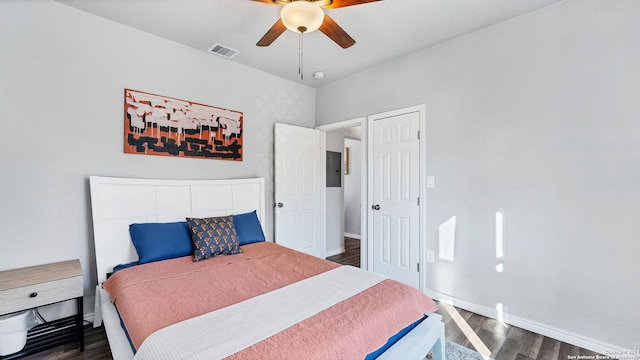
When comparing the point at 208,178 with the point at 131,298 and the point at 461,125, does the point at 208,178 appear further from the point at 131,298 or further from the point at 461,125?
the point at 461,125

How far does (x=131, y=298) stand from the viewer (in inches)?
64.2

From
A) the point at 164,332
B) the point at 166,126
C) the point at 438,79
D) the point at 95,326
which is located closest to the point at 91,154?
the point at 166,126

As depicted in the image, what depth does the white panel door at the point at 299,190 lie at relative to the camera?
3748mm

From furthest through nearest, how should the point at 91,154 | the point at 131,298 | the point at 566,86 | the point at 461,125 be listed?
the point at 461,125 < the point at 91,154 < the point at 566,86 < the point at 131,298

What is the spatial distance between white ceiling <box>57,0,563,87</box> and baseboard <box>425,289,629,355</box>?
271 centimetres

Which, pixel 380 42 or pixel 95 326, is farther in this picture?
pixel 380 42

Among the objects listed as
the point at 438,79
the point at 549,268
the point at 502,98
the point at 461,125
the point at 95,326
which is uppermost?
the point at 438,79

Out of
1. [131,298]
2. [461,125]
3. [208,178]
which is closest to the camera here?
[131,298]

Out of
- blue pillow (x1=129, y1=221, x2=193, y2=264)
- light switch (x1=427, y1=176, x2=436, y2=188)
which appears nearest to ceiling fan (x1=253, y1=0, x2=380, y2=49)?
light switch (x1=427, y1=176, x2=436, y2=188)

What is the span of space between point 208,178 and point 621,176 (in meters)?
3.73

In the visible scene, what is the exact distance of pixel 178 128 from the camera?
115 inches

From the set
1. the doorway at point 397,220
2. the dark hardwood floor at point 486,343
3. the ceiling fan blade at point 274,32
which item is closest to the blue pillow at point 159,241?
the dark hardwood floor at point 486,343

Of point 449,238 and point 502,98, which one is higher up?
point 502,98

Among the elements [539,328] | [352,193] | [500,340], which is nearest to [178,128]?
[500,340]
